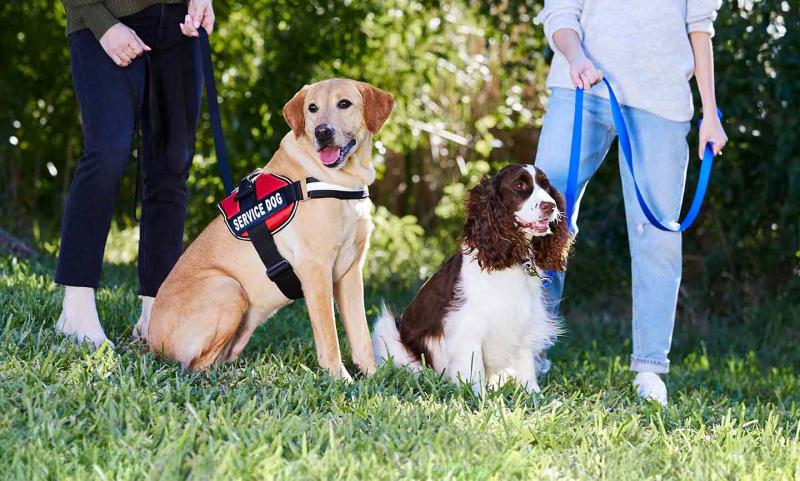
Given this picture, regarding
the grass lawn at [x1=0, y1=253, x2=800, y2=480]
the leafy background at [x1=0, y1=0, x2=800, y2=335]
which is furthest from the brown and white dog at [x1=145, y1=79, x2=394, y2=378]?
the leafy background at [x1=0, y1=0, x2=800, y2=335]

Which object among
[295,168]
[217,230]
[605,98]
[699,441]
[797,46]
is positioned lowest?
[699,441]

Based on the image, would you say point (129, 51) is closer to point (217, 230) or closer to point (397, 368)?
point (217, 230)

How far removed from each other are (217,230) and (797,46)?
4.40 m

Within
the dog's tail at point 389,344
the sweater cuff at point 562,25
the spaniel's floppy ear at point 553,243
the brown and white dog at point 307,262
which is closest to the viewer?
the brown and white dog at point 307,262

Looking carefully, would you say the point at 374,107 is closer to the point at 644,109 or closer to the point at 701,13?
the point at 644,109

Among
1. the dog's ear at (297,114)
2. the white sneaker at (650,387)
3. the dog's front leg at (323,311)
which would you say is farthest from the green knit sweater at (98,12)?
the white sneaker at (650,387)

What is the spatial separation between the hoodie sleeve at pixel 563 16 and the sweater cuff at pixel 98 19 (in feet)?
6.27

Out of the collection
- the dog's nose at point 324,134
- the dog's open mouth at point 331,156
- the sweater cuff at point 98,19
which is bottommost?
the dog's open mouth at point 331,156

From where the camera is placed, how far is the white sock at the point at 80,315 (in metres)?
4.42

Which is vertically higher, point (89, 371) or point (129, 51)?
point (129, 51)

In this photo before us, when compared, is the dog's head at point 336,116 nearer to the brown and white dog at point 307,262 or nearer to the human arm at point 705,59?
the brown and white dog at point 307,262

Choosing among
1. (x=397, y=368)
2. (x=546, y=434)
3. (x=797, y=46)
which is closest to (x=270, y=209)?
(x=397, y=368)

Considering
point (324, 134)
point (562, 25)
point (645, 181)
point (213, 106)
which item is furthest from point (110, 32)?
point (645, 181)

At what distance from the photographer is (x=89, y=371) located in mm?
3824
